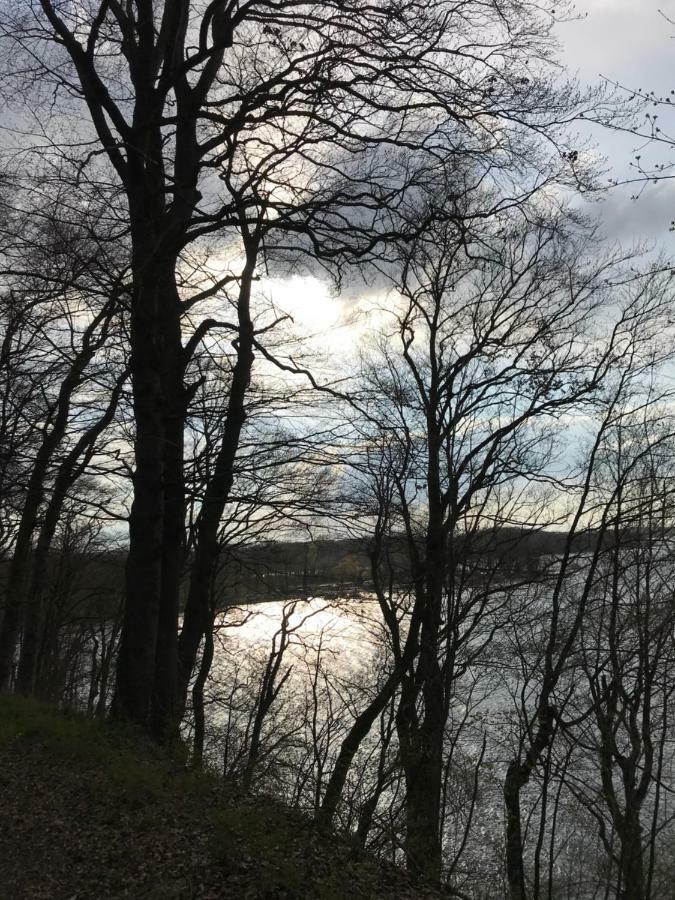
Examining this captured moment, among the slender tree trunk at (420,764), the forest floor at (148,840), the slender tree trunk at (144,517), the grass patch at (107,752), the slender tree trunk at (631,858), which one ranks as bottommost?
the slender tree trunk at (631,858)

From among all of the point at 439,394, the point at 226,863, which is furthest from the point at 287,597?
the point at 226,863

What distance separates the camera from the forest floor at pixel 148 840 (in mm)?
4312

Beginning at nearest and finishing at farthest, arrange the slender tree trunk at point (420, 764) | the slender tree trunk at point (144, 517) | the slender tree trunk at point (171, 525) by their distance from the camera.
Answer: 1. the slender tree trunk at point (144, 517)
2. the slender tree trunk at point (171, 525)
3. the slender tree trunk at point (420, 764)

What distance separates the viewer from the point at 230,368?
10766 mm

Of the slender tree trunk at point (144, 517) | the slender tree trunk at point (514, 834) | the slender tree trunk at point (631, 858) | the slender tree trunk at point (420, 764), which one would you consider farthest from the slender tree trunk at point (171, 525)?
the slender tree trunk at point (631, 858)

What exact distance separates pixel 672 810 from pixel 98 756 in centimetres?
2211

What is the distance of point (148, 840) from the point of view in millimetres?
4848

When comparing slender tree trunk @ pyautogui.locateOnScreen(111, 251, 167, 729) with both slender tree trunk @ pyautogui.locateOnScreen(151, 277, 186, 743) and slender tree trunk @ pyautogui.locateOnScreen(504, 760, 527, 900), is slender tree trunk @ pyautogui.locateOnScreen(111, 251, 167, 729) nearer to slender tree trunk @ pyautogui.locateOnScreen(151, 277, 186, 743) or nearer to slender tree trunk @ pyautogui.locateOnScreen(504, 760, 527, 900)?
slender tree trunk @ pyautogui.locateOnScreen(151, 277, 186, 743)

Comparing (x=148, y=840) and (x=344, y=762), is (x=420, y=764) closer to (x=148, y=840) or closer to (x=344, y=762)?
(x=344, y=762)

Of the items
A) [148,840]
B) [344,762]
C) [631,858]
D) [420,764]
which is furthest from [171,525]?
[631,858]

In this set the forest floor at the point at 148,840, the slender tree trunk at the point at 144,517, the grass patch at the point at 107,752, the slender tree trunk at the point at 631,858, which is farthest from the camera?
the slender tree trunk at the point at 631,858

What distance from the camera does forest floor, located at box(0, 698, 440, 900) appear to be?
170 inches

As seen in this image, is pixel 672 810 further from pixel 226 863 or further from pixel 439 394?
pixel 226 863

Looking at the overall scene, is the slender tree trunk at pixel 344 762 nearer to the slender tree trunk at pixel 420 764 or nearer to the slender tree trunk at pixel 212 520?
the slender tree trunk at pixel 420 764
